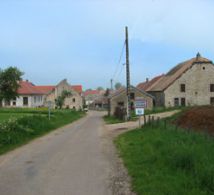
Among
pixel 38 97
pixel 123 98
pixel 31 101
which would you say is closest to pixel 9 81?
pixel 31 101

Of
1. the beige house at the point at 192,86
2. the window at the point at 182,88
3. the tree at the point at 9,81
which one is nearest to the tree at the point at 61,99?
the tree at the point at 9,81

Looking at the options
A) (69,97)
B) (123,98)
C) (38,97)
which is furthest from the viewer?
(69,97)

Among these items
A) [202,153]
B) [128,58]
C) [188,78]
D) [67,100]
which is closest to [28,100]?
[67,100]

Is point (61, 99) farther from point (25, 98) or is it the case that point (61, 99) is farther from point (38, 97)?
point (38, 97)

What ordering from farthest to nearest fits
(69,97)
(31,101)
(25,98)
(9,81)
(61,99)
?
(69,97) → (31,101) → (25,98) → (61,99) → (9,81)

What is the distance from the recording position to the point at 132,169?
1068 centimetres

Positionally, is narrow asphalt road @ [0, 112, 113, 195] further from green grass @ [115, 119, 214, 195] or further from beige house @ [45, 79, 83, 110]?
beige house @ [45, 79, 83, 110]

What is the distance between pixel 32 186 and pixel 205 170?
12.9ft

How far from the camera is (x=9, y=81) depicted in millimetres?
78750

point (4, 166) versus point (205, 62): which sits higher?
point (205, 62)

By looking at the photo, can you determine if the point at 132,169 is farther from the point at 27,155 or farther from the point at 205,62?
the point at 205,62

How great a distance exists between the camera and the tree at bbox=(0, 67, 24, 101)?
78.1 m

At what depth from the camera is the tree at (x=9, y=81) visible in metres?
78.1

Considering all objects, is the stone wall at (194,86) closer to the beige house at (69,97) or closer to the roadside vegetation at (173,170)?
the beige house at (69,97)
